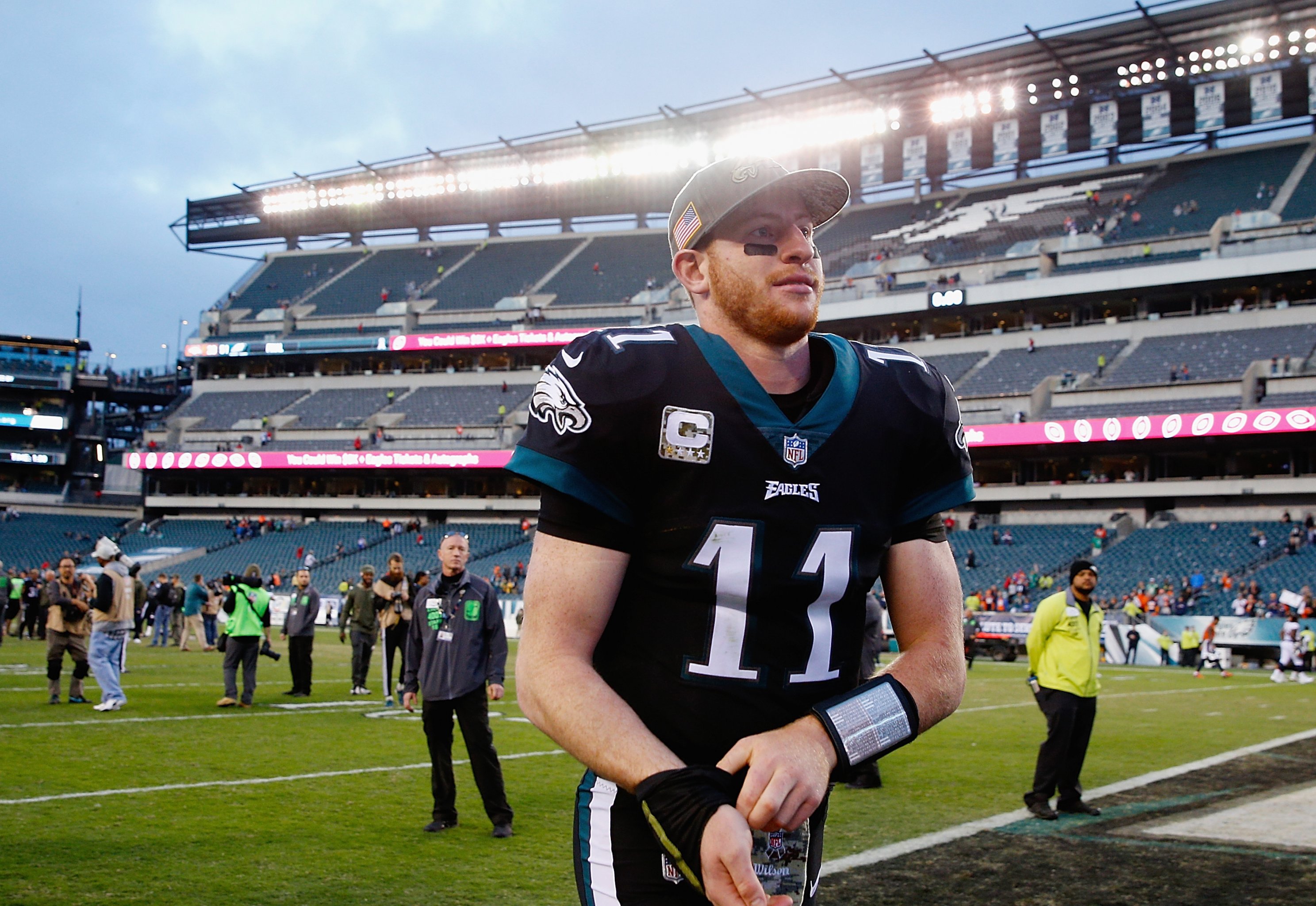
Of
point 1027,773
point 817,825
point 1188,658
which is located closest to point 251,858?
point 817,825

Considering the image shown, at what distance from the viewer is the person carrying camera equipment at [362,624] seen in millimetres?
16031

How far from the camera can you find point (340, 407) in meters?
58.7

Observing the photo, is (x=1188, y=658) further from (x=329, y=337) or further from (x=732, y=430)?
(x=329, y=337)

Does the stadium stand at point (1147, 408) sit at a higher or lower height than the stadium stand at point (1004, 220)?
lower

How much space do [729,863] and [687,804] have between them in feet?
0.41

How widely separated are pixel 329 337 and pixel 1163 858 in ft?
191

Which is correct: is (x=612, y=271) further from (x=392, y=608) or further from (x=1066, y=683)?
(x=1066, y=683)

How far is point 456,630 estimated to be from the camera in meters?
8.52

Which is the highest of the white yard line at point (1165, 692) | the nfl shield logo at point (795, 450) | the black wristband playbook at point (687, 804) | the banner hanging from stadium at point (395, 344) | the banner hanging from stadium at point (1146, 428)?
the banner hanging from stadium at point (395, 344)

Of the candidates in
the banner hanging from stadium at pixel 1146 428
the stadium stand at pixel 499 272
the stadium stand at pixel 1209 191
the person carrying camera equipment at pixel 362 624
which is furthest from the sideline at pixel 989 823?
the stadium stand at pixel 499 272

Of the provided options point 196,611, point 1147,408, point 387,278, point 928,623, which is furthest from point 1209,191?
point 928,623

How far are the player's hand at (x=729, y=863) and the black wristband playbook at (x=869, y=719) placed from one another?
0.28 m

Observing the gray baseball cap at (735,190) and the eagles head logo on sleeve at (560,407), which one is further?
the gray baseball cap at (735,190)

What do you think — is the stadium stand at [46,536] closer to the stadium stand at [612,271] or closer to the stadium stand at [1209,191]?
the stadium stand at [612,271]
